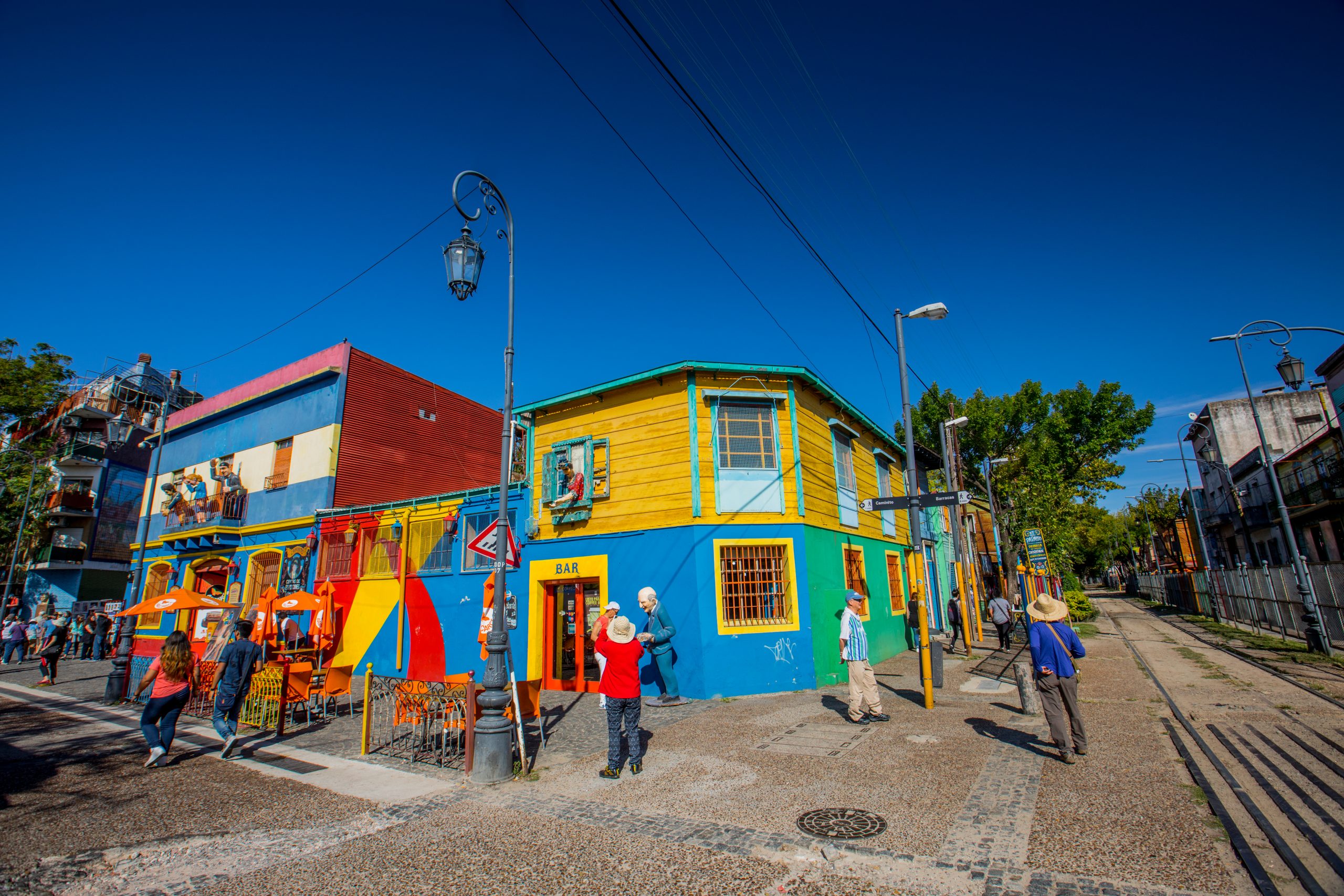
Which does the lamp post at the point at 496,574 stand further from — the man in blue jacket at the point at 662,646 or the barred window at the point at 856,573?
the barred window at the point at 856,573

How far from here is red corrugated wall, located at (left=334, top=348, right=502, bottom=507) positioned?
64.0 ft

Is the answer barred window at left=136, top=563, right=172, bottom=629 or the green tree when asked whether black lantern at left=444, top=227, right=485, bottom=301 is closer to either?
barred window at left=136, top=563, right=172, bottom=629

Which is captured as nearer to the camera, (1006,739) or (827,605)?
(1006,739)

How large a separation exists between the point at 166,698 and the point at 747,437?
10.4 meters

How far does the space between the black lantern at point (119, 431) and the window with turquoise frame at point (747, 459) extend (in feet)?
129

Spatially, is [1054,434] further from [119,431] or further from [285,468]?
[119,431]

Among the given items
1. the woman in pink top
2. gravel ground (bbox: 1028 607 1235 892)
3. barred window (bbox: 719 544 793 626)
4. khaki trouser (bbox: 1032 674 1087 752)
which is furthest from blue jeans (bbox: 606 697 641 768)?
the woman in pink top

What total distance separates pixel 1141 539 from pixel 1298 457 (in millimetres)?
65694

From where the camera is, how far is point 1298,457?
3120 cm

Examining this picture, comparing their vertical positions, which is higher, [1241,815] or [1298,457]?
[1298,457]

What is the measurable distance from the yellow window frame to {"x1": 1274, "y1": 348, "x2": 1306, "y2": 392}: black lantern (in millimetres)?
12840

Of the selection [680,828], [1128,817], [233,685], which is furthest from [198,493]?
[1128,817]

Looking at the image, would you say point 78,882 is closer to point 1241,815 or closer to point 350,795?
point 350,795

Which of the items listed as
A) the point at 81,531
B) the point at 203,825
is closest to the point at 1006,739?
the point at 203,825
